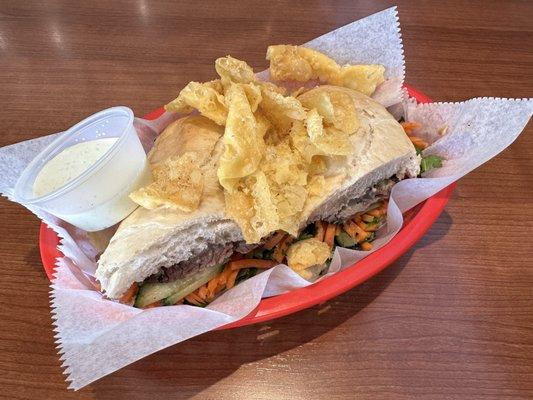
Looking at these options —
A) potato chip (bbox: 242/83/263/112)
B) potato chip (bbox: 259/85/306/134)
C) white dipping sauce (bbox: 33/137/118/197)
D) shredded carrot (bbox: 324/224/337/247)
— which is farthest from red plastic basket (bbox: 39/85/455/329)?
potato chip (bbox: 242/83/263/112)

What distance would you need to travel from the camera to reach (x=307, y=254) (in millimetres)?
1612

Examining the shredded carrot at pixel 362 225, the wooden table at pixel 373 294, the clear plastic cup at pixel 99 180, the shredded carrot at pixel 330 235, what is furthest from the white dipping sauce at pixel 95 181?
the shredded carrot at pixel 362 225

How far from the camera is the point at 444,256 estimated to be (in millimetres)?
1768

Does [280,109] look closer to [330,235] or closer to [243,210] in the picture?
[243,210]

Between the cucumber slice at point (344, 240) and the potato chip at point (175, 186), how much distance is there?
1.88ft

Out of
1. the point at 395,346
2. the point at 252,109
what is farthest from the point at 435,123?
the point at 395,346

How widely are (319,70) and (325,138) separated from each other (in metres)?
0.59

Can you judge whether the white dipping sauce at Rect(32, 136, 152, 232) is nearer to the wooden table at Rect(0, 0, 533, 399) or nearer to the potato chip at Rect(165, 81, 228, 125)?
the potato chip at Rect(165, 81, 228, 125)

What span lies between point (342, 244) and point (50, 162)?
1101 mm

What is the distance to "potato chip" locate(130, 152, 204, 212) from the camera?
1505mm

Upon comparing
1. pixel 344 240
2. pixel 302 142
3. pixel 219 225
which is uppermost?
pixel 302 142

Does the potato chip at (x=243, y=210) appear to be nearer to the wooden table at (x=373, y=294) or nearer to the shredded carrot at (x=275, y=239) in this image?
the shredded carrot at (x=275, y=239)

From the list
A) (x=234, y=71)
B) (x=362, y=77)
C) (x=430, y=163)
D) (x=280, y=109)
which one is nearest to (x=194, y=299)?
(x=280, y=109)

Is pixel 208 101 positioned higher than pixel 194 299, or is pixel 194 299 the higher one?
pixel 208 101
